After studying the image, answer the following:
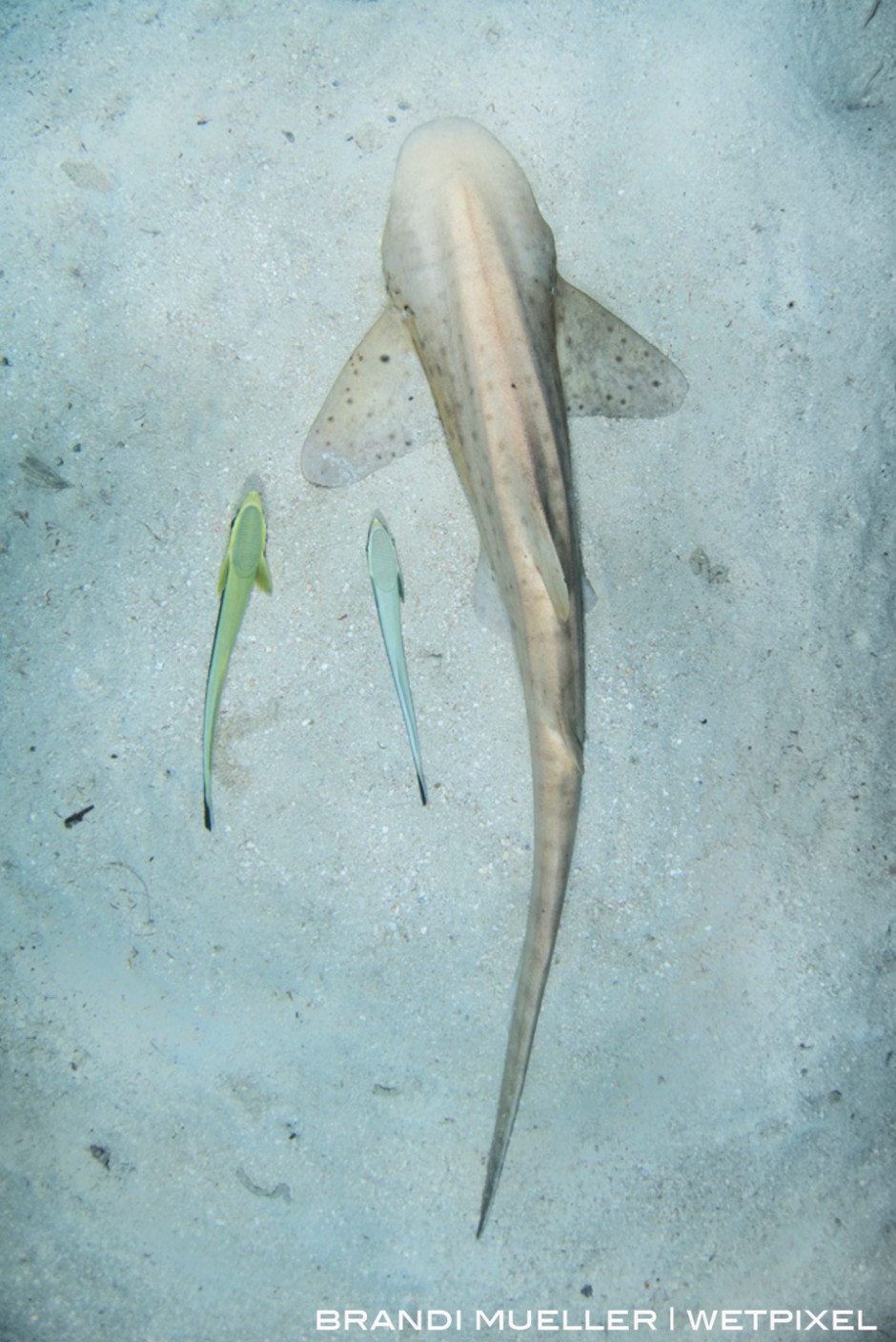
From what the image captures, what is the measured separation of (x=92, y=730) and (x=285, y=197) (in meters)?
2.47

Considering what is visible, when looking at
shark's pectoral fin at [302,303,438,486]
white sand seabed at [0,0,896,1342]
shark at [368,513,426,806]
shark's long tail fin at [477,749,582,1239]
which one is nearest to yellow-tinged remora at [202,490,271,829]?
white sand seabed at [0,0,896,1342]

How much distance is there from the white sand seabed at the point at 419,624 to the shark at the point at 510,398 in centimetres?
20

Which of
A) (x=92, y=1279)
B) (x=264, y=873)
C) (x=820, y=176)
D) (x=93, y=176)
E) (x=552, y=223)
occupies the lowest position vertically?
(x=92, y=1279)

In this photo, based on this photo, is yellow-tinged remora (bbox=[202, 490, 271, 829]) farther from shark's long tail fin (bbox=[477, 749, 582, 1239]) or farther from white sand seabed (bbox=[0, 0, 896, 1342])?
shark's long tail fin (bbox=[477, 749, 582, 1239])

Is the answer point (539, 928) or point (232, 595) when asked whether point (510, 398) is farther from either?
point (539, 928)

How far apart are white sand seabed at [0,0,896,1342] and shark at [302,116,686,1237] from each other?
0.67 ft

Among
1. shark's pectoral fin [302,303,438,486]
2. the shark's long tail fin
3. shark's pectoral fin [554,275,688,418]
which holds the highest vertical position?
shark's pectoral fin [554,275,688,418]

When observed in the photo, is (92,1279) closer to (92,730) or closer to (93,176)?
(92,730)

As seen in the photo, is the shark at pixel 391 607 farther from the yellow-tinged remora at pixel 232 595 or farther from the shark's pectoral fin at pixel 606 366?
the shark's pectoral fin at pixel 606 366

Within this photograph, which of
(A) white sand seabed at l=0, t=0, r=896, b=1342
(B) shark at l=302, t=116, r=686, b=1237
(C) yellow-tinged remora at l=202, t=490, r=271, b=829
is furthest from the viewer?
(A) white sand seabed at l=0, t=0, r=896, b=1342

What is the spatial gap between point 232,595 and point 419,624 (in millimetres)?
793

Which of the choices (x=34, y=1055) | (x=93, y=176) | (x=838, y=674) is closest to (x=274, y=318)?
(x=93, y=176)

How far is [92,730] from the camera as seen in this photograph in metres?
3.28

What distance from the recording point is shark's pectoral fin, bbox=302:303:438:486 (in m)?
3.14
